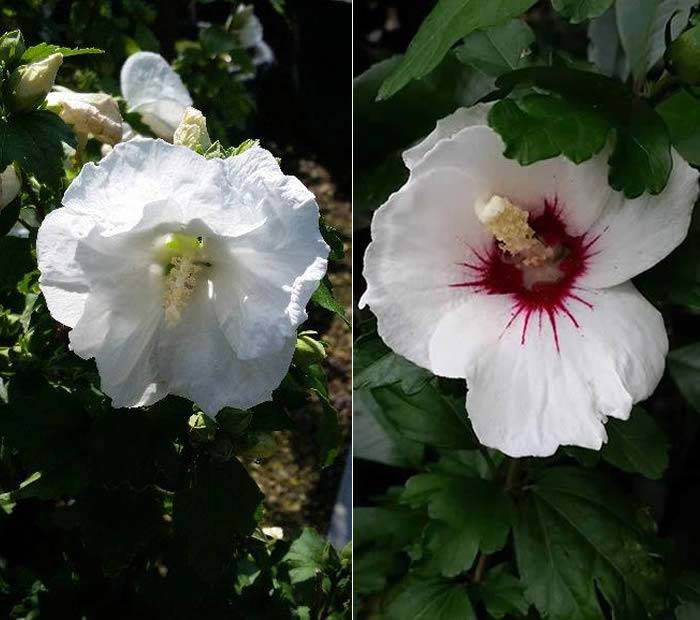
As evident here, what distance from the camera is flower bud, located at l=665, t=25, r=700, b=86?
0.63m

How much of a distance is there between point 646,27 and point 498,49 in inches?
5.9

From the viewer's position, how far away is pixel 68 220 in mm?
605

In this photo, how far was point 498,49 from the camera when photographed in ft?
2.68

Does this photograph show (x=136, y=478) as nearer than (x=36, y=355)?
Yes

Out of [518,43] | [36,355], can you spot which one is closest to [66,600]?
[36,355]

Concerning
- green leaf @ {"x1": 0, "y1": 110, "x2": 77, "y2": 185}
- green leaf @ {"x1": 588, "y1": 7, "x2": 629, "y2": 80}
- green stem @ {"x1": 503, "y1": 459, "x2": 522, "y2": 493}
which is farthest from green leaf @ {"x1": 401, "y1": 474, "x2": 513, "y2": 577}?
green leaf @ {"x1": 588, "y1": 7, "x2": 629, "y2": 80}

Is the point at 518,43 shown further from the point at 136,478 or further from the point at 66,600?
the point at 66,600

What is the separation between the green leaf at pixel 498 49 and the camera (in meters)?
0.80

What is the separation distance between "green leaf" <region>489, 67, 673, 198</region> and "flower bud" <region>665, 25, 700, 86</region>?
3 centimetres

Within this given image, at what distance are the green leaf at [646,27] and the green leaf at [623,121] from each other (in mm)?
186

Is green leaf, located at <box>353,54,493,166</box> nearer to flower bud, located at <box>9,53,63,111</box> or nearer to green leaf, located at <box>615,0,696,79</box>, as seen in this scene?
green leaf, located at <box>615,0,696,79</box>

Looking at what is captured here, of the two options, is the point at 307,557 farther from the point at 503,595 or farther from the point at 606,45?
the point at 606,45

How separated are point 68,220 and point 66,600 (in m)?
0.53

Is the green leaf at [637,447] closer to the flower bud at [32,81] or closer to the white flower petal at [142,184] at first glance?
the white flower petal at [142,184]
